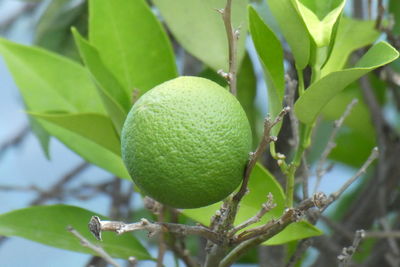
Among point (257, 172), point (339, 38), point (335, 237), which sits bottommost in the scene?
point (335, 237)

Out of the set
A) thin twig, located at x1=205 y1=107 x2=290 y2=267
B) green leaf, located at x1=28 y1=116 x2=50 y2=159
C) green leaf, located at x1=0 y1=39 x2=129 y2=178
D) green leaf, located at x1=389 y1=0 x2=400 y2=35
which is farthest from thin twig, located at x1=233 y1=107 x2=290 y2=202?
green leaf, located at x1=389 y1=0 x2=400 y2=35

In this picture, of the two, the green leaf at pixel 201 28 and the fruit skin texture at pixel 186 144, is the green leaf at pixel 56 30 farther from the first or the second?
the fruit skin texture at pixel 186 144

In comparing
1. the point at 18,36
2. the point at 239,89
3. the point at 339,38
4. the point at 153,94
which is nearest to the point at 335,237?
the point at 239,89

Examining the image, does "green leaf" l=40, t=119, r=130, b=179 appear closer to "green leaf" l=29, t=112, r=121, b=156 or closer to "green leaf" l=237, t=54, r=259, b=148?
"green leaf" l=29, t=112, r=121, b=156

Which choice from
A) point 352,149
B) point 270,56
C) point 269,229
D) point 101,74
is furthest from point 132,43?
point 352,149

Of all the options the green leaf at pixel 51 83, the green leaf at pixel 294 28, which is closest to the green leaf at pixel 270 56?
the green leaf at pixel 294 28

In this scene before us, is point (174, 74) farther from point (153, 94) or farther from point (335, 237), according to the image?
point (335, 237)
